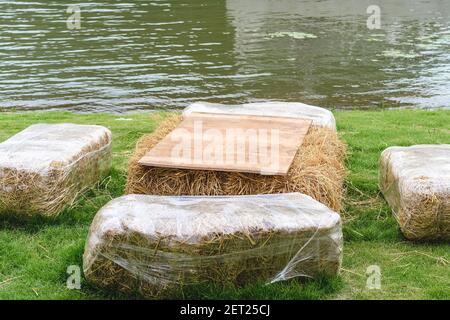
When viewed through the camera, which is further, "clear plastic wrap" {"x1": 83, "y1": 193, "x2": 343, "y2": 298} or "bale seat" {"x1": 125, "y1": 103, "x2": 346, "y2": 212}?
"bale seat" {"x1": 125, "y1": 103, "x2": 346, "y2": 212}

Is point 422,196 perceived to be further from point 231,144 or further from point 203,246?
point 203,246

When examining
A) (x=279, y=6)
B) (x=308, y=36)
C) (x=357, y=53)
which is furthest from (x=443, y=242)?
(x=279, y=6)

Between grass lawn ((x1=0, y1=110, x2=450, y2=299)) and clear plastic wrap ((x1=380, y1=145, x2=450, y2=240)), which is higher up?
clear plastic wrap ((x1=380, y1=145, x2=450, y2=240))

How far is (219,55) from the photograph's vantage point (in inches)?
860

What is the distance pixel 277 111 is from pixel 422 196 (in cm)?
306

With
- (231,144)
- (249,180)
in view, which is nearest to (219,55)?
(231,144)

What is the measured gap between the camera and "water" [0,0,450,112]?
1750 cm

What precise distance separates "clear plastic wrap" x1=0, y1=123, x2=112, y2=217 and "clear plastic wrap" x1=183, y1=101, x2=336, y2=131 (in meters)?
1.54

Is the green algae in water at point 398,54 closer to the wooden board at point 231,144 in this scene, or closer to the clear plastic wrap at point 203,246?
the wooden board at point 231,144

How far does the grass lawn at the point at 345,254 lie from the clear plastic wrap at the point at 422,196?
170mm

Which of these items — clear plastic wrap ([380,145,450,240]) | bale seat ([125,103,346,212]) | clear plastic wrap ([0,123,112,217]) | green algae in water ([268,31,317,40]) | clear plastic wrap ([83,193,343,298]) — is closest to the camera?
clear plastic wrap ([83,193,343,298])

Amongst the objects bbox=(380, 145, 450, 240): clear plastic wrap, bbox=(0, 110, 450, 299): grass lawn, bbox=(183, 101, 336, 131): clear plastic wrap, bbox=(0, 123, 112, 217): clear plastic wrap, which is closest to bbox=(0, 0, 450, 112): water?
bbox=(183, 101, 336, 131): clear plastic wrap

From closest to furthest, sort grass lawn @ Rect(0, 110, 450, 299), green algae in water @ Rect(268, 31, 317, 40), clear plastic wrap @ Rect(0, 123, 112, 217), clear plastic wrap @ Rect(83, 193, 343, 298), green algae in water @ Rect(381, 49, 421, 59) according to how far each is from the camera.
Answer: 1. clear plastic wrap @ Rect(83, 193, 343, 298)
2. grass lawn @ Rect(0, 110, 450, 299)
3. clear plastic wrap @ Rect(0, 123, 112, 217)
4. green algae in water @ Rect(381, 49, 421, 59)
5. green algae in water @ Rect(268, 31, 317, 40)

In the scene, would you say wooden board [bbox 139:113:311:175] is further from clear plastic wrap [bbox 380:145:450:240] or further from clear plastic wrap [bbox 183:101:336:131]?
clear plastic wrap [bbox 380:145:450:240]
